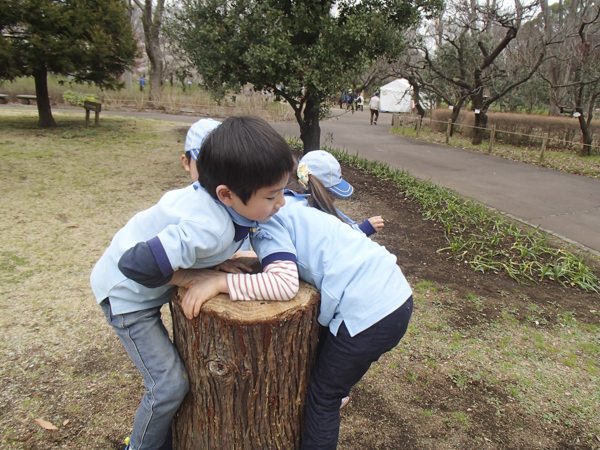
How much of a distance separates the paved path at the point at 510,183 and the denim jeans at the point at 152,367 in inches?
192

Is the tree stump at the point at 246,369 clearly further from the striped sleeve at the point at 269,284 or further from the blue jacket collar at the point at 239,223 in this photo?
the blue jacket collar at the point at 239,223

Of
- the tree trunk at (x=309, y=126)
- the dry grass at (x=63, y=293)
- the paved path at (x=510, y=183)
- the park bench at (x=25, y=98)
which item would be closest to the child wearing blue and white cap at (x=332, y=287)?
the dry grass at (x=63, y=293)

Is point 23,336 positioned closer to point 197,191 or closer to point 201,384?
point 201,384

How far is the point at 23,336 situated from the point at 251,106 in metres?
15.2

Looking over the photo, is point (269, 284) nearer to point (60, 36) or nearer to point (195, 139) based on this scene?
point (195, 139)

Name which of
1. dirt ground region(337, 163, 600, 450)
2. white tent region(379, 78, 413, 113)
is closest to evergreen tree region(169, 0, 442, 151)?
dirt ground region(337, 163, 600, 450)

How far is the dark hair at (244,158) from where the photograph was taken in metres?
1.37

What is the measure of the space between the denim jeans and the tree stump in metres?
0.06

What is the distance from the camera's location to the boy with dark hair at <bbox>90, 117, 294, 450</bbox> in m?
1.32

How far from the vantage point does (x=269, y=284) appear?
1.46m

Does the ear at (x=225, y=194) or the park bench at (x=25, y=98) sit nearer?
the ear at (x=225, y=194)

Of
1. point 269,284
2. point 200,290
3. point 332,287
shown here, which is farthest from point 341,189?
point 200,290

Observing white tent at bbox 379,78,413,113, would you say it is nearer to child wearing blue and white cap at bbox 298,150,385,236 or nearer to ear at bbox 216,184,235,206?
child wearing blue and white cap at bbox 298,150,385,236

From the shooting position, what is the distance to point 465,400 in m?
2.50
